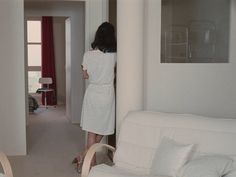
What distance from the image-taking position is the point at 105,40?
371 cm

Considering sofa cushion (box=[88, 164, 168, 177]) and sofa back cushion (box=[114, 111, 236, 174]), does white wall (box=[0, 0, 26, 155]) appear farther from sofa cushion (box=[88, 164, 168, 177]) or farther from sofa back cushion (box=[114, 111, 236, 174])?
sofa cushion (box=[88, 164, 168, 177])

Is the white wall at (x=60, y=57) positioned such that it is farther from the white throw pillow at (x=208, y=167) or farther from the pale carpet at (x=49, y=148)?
the white throw pillow at (x=208, y=167)

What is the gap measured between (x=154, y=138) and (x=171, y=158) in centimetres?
37

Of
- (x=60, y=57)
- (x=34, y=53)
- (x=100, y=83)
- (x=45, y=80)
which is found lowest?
(x=45, y=80)

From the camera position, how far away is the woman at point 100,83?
372 cm

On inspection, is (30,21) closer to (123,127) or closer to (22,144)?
(22,144)

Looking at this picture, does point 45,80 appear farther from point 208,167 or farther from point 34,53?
point 208,167

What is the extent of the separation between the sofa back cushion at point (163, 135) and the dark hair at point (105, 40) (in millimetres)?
848

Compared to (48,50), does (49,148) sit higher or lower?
lower

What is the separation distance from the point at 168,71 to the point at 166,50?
0.23m

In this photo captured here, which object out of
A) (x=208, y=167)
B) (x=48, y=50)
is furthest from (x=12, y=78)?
(x=48, y=50)

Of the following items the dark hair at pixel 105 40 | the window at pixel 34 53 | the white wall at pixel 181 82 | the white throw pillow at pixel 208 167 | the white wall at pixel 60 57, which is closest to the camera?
the white throw pillow at pixel 208 167

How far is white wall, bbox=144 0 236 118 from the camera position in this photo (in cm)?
384

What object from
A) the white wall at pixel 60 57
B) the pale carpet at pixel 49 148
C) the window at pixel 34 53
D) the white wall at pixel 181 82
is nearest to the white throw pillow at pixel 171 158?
the white wall at pixel 181 82
